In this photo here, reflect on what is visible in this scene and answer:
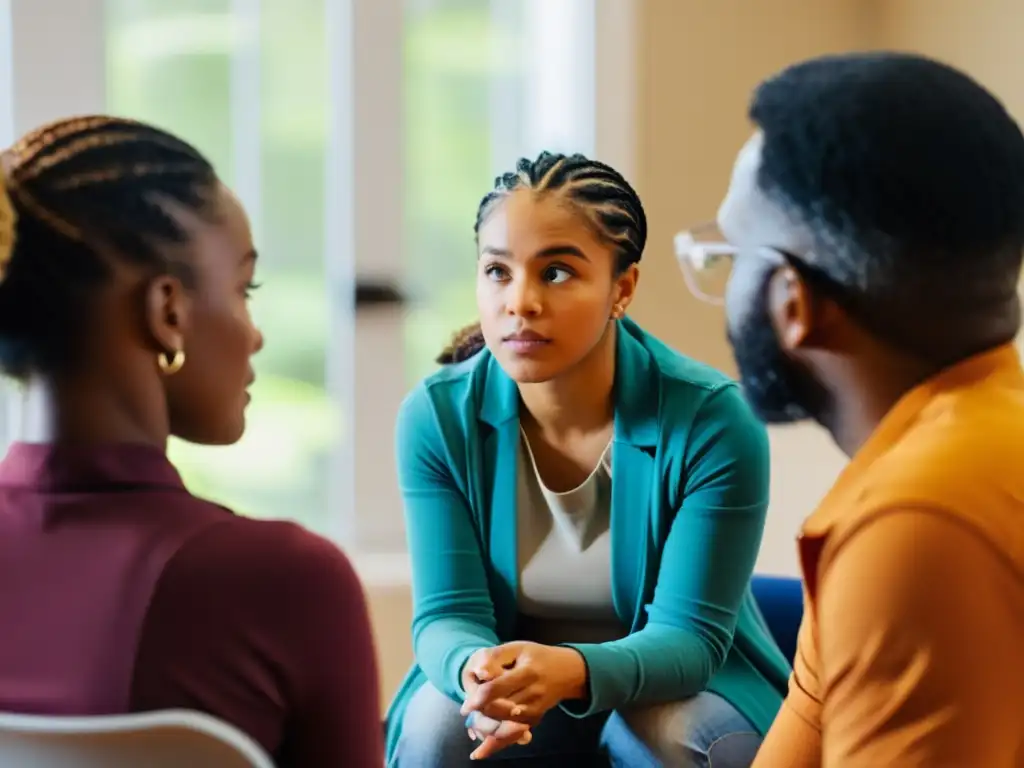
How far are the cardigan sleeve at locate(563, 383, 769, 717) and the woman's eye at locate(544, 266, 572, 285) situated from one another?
0.73 ft

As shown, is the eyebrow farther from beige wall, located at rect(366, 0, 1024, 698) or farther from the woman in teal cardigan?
beige wall, located at rect(366, 0, 1024, 698)

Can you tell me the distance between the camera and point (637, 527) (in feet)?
4.56

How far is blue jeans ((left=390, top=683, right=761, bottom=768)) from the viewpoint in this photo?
1359mm

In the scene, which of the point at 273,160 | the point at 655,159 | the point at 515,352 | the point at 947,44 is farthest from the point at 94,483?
the point at 947,44

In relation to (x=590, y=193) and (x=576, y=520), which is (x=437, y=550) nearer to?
(x=576, y=520)

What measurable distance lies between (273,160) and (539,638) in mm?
1386

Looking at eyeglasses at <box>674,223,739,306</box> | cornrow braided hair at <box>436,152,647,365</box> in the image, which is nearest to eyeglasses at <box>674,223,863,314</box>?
eyeglasses at <box>674,223,739,306</box>

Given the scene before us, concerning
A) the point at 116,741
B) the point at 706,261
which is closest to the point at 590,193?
the point at 706,261

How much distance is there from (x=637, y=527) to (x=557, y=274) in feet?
0.97

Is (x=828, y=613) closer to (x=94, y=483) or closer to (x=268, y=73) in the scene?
(x=94, y=483)

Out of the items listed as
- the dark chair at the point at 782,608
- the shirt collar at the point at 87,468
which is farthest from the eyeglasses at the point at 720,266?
the dark chair at the point at 782,608

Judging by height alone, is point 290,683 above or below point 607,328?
below

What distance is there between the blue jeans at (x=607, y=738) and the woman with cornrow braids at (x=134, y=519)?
19.1 inches

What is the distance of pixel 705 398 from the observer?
141 cm
